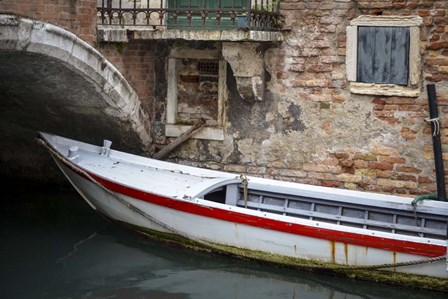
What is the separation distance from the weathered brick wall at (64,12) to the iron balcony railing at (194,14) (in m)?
0.41

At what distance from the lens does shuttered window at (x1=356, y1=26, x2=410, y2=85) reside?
24.6 ft

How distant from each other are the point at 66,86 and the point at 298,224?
247 cm

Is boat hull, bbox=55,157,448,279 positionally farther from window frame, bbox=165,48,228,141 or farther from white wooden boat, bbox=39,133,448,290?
window frame, bbox=165,48,228,141

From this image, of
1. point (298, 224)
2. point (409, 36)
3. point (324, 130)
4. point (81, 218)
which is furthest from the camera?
point (81, 218)

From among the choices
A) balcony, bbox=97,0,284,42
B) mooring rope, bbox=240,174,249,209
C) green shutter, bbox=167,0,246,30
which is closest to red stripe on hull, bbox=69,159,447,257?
mooring rope, bbox=240,174,249,209

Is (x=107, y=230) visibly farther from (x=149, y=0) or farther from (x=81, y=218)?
(x=149, y=0)

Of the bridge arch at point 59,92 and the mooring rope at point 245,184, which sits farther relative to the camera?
the mooring rope at point 245,184

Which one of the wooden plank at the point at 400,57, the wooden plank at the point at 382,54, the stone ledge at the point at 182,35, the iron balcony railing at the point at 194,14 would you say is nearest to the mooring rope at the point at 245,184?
the stone ledge at the point at 182,35

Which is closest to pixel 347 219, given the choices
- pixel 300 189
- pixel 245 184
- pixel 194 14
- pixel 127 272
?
pixel 300 189

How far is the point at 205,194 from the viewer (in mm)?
7465

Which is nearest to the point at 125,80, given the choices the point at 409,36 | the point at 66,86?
the point at 66,86

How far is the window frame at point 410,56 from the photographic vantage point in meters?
7.42

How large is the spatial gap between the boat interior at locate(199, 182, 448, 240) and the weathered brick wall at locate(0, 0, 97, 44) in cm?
176

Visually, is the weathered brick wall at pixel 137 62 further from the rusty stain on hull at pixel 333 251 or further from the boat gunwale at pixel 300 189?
the rusty stain on hull at pixel 333 251
